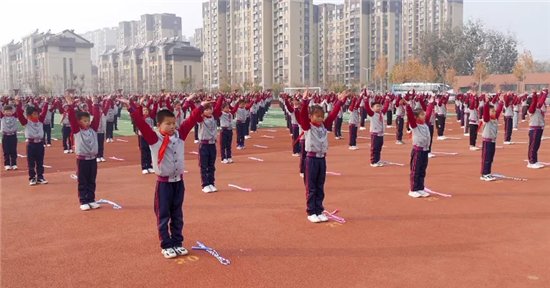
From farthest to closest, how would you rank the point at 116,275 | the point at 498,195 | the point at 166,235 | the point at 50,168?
the point at 50,168, the point at 498,195, the point at 166,235, the point at 116,275

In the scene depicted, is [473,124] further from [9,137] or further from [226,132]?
[9,137]

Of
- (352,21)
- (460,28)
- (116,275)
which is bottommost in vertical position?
(116,275)

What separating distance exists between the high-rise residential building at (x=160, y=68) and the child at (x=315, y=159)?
82.1 m

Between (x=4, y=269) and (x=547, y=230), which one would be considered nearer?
(x=4, y=269)

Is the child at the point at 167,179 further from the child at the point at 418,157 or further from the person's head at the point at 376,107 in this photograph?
the person's head at the point at 376,107

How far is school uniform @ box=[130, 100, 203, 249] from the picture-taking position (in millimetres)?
6000

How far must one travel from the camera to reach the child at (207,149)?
33.2 ft

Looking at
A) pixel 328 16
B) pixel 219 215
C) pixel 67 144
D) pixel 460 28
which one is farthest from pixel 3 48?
pixel 219 215

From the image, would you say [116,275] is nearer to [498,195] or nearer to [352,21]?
[498,195]

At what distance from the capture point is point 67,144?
17594 mm

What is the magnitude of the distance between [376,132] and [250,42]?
88.5m

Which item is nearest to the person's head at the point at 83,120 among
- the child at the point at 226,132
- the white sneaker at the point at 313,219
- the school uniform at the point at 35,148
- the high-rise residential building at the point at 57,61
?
the school uniform at the point at 35,148

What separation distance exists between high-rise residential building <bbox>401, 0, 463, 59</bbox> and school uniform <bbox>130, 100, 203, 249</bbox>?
351 ft

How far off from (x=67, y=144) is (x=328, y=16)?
99.4 m
